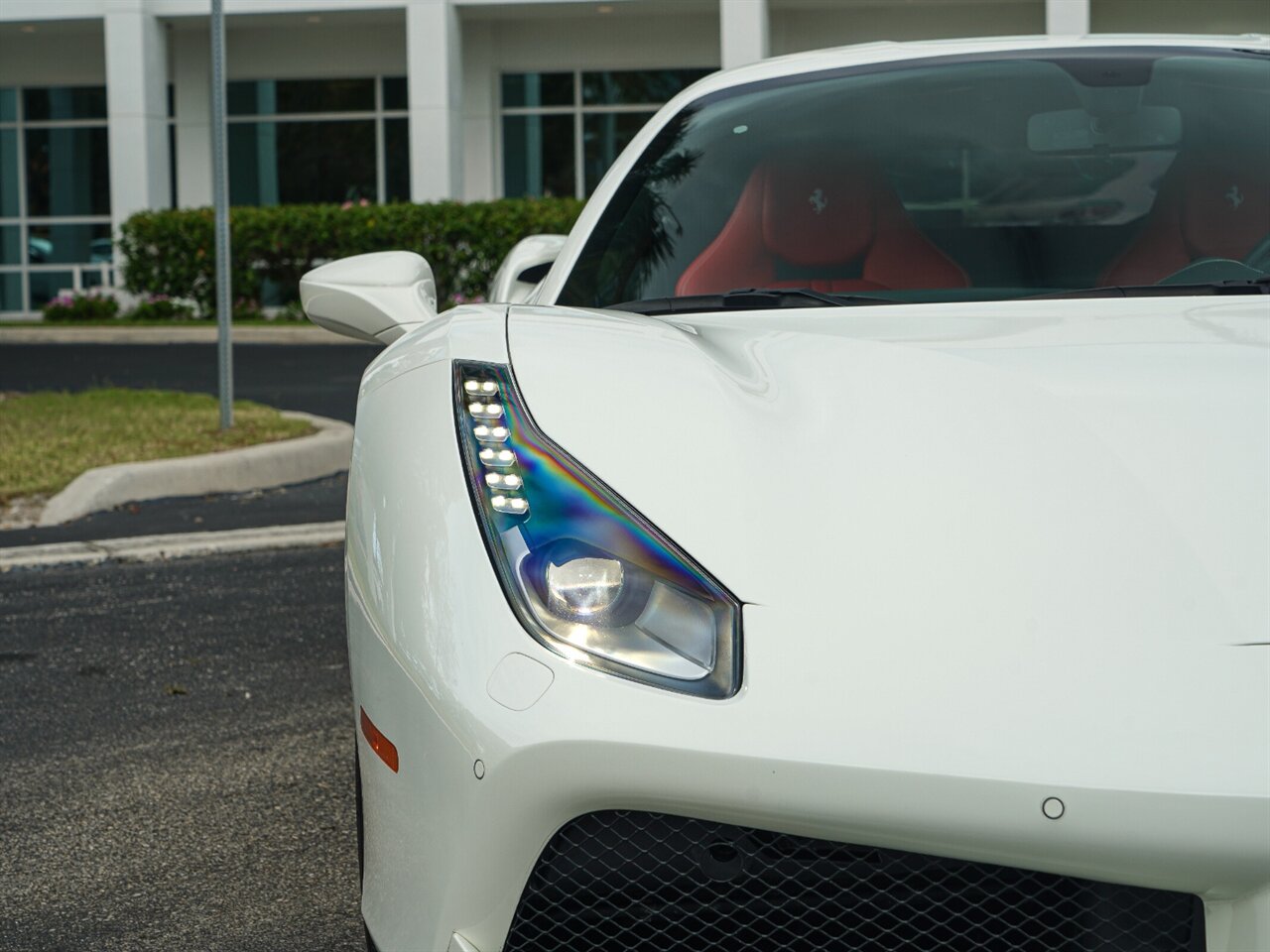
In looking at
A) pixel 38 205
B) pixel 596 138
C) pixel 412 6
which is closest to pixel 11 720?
pixel 412 6

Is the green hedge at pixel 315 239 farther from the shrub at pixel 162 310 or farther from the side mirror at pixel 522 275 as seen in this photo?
the side mirror at pixel 522 275

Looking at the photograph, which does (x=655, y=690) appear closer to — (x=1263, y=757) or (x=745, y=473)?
(x=745, y=473)

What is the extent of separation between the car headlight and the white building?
2114cm

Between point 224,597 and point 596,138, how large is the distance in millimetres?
19719

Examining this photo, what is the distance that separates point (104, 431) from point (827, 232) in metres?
5.69

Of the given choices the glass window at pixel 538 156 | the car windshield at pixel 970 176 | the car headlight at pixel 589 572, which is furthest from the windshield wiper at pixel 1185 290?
the glass window at pixel 538 156

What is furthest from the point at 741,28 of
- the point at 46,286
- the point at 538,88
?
the point at 46,286

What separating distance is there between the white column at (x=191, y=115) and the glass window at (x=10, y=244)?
262 centimetres

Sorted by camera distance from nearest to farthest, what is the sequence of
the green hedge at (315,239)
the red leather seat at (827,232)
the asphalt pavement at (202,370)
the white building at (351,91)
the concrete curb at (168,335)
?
1. the red leather seat at (827,232)
2. the asphalt pavement at (202,370)
3. the concrete curb at (168,335)
4. the green hedge at (315,239)
5. the white building at (351,91)

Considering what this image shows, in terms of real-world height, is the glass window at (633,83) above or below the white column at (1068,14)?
below

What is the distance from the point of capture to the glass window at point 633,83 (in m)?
23.2

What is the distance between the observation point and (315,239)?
19859mm

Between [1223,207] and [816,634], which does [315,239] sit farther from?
[816,634]

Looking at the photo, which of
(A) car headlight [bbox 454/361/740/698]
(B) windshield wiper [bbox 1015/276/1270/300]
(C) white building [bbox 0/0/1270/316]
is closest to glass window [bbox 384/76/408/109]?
(C) white building [bbox 0/0/1270/316]
